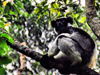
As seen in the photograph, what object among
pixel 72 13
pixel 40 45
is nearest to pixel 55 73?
pixel 40 45

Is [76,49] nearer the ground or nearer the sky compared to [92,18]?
nearer the ground

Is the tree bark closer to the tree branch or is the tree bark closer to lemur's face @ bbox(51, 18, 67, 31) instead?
the tree branch

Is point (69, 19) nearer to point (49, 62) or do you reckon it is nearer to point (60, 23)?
point (60, 23)

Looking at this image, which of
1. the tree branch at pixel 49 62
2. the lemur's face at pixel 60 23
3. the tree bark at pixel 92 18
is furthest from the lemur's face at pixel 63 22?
the tree branch at pixel 49 62

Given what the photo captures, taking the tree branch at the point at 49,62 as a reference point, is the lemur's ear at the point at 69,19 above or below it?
above

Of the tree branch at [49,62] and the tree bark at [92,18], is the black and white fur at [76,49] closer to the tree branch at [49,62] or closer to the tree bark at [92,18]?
the tree branch at [49,62]

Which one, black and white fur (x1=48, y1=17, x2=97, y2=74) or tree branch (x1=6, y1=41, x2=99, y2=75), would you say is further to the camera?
black and white fur (x1=48, y1=17, x2=97, y2=74)

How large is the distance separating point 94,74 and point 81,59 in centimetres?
106

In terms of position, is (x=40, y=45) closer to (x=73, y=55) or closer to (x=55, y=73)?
(x=55, y=73)

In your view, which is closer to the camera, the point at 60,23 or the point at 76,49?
the point at 76,49

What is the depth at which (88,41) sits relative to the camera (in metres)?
3.02

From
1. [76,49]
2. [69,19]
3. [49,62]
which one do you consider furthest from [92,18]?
[69,19]

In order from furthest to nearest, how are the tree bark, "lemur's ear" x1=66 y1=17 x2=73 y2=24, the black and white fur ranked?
"lemur's ear" x1=66 y1=17 x2=73 y2=24, the black and white fur, the tree bark

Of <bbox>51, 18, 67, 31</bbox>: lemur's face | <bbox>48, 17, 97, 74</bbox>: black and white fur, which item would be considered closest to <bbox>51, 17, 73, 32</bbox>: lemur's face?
<bbox>51, 18, 67, 31</bbox>: lemur's face
